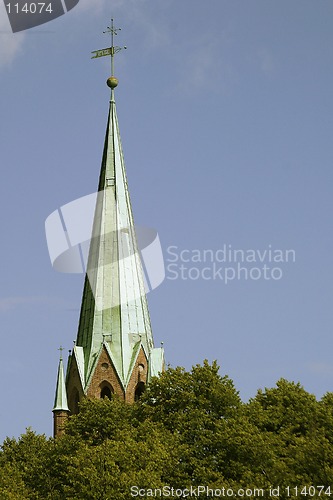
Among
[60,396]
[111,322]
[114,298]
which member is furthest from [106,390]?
[114,298]

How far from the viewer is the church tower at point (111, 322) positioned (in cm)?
7256

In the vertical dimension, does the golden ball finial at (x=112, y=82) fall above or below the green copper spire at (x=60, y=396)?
above

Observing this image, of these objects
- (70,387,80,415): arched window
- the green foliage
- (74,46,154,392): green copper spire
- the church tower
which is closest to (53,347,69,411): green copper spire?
the church tower

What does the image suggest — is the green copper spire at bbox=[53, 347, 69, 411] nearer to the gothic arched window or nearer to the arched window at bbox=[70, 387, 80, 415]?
the arched window at bbox=[70, 387, 80, 415]

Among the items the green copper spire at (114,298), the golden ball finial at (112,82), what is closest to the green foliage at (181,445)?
the green copper spire at (114,298)

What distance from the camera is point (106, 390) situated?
72.8 metres

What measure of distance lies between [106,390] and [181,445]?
16.1m

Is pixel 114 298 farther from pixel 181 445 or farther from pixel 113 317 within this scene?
pixel 181 445

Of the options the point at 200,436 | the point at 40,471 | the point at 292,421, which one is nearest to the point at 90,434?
the point at 40,471

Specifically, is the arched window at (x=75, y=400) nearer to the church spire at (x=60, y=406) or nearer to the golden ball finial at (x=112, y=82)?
the church spire at (x=60, y=406)

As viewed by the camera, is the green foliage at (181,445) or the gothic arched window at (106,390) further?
the gothic arched window at (106,390)

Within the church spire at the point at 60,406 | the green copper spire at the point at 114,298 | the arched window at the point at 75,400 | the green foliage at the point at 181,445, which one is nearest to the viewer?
the green foliage at the point at 181,445

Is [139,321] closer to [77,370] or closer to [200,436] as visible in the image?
[77,370]

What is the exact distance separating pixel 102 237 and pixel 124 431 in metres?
19.5
